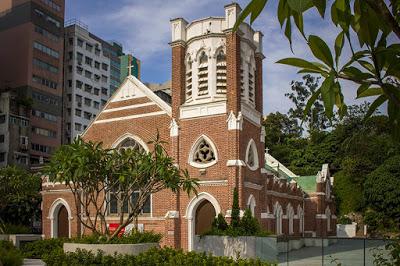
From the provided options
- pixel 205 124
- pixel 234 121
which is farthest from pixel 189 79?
pixel 234 121

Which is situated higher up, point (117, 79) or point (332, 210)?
point (117, 79)

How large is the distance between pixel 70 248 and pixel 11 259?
218cm

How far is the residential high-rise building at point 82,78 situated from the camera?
74.2 m

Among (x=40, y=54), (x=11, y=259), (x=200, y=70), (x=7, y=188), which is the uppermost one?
(x=40, y=54)

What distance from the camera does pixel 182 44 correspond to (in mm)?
27609

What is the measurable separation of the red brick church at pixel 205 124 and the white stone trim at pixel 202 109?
5 cm

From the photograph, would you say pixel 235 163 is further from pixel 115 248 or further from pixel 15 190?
pixel 15 190

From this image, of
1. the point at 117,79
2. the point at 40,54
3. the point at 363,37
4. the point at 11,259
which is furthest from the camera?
the point at 117,79

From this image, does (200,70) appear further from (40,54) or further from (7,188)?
(40,54)

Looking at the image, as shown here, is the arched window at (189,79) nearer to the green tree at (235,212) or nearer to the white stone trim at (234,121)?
the white stone trim at (234,121)

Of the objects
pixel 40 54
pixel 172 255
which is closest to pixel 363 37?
pixel 172 255

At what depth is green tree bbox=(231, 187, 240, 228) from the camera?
2327 centimetres

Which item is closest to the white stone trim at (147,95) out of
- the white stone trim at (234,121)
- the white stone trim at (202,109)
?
the white stone trim at (202,109)

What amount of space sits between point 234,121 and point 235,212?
455 centimetres
